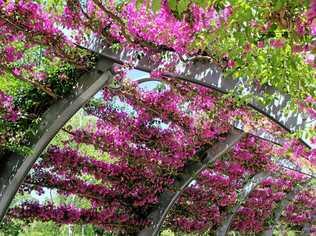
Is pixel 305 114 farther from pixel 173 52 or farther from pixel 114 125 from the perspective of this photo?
pixel 114 125

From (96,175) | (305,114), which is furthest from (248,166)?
(305,114)

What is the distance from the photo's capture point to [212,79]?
5.89 meters

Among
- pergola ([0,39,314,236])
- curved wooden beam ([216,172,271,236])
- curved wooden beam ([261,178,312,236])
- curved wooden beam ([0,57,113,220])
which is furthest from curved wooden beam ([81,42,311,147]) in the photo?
curved wooden beam ([261,178,312,236])

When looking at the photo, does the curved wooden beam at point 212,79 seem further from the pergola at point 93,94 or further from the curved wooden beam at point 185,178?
the curved wooden beam at point 185,178

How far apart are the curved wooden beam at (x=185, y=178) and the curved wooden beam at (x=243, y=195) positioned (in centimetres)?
359

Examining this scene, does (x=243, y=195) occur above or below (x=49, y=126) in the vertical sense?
above

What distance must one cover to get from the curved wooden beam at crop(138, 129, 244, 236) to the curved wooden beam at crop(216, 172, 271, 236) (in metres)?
3.59

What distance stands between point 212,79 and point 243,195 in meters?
8.33

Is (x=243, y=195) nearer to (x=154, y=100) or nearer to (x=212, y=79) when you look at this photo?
(x=154, y=100)

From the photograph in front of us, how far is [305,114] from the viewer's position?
6109 millimetres

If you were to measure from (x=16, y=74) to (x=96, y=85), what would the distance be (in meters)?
0.83

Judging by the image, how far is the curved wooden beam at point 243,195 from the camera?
1343 cm

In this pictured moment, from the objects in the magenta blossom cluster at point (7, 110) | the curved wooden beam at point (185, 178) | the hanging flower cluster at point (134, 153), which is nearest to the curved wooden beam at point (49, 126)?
the magenta blossom cluster at point (7, 110)

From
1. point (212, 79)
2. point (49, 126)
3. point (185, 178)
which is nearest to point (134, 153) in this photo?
point (185, 178)
